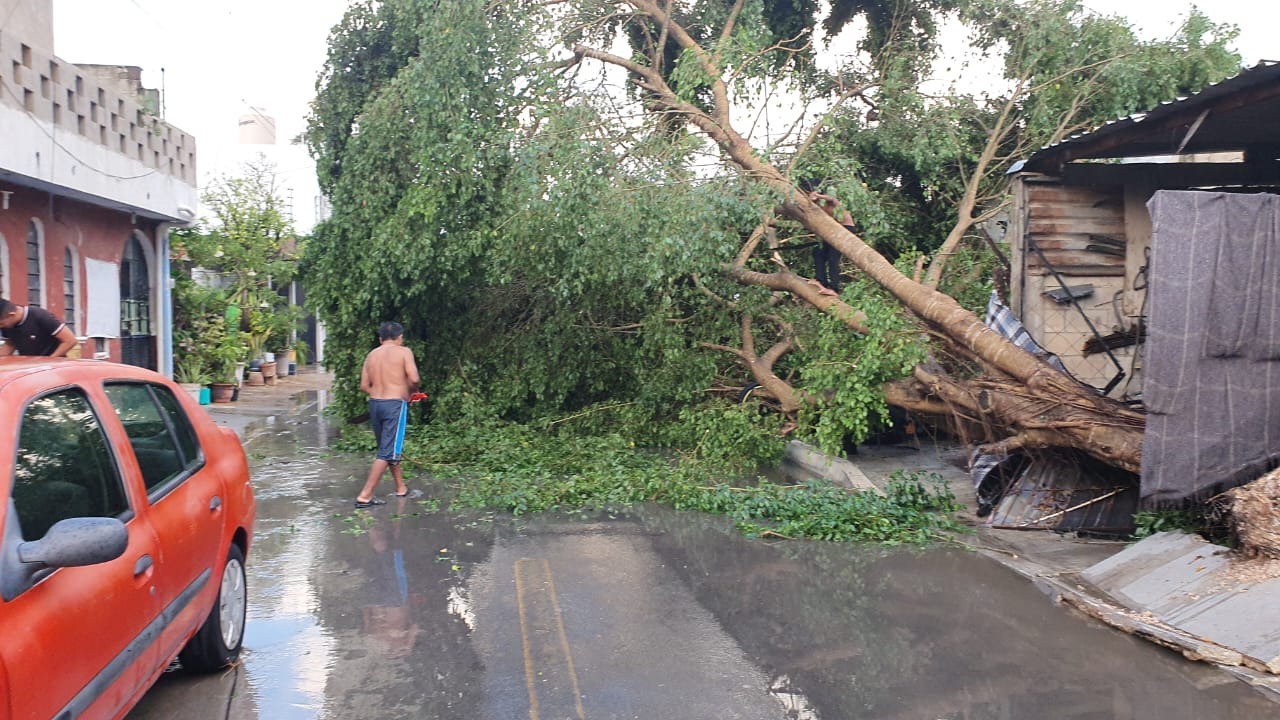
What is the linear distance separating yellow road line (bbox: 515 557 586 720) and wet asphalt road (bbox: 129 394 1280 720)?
0.05 ft

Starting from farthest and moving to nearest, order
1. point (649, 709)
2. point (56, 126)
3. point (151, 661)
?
point (56, 126)
point (649, 709)
point (151, 661)

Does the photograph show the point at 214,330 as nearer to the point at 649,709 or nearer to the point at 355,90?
the point at 355,90

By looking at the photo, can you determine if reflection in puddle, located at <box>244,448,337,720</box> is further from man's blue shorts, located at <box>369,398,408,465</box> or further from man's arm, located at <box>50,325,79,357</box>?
man's arm, located at <box>50,325,79,357</box>

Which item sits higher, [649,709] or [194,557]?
[194,557]

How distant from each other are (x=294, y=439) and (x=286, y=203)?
9.53 m

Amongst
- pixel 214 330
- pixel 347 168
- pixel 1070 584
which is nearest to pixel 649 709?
pixel 1070 584

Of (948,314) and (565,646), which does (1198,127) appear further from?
(565,646)

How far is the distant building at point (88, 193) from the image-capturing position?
1111 cm

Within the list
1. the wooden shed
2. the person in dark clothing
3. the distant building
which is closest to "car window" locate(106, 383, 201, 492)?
the person in dark clothing

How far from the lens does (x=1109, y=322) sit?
9.89m

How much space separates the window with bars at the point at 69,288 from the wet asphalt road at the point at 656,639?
23.4 ft

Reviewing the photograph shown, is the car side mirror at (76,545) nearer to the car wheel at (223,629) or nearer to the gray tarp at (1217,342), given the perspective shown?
the car wheel at (223,629)

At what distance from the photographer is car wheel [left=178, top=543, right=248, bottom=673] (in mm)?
4484

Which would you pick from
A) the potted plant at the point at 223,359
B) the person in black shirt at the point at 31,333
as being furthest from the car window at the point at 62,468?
the potted plant at the point at 223,359
